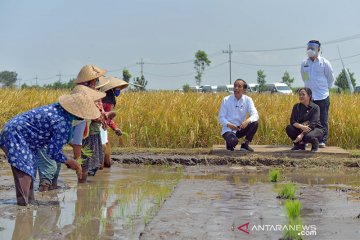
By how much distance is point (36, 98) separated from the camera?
1425 centimetres

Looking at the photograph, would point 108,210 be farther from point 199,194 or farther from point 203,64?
point 203,64

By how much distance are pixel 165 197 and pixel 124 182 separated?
1563mm

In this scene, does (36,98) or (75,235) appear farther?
(36,98)

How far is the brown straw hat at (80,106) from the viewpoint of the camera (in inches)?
236

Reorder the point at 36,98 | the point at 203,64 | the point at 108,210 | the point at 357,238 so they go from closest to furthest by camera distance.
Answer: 1. the point at 357,238
2. the point at 108,210
3. the point at 36,98
4. the point at 203,64

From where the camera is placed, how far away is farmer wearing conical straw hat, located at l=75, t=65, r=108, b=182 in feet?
25.1

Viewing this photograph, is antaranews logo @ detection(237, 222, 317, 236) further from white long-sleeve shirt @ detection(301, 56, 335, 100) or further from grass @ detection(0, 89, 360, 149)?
grass @ detection(0, 89, 360, 149)

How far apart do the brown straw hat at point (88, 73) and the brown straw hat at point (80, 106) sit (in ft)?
4.61

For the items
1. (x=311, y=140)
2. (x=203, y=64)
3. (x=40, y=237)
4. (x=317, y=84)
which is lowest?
(x=40, y=237)

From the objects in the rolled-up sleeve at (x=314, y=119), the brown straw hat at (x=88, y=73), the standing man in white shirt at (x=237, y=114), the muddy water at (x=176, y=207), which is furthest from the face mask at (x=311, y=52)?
the brown straw hat at (x=88, y=73)

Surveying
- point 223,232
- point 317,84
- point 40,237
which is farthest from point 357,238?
point 317,84

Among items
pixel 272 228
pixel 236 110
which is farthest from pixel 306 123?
pixel 272 228

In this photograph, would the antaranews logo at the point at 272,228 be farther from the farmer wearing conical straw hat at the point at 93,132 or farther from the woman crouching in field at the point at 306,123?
the woman crouching in field at the point at 306,123

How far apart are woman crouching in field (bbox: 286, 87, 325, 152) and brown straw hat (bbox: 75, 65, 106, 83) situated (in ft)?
12.6
